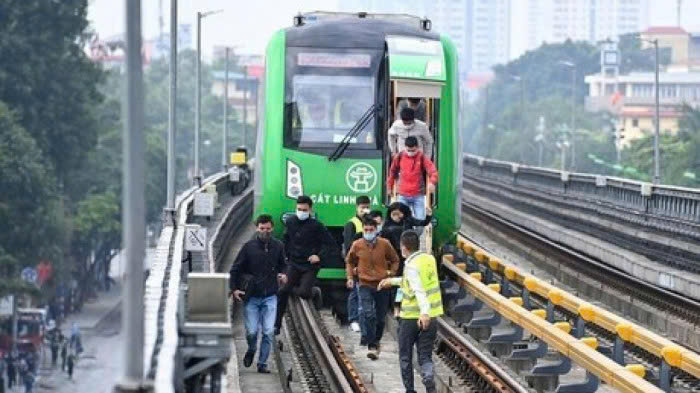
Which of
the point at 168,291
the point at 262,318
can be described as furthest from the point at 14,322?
the point at 168,291

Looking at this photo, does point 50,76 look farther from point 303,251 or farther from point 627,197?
point 303,251

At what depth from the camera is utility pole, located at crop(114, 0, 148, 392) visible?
34.9 ft

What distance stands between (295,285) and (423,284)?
547 cm

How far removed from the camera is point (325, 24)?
28219 millimetres

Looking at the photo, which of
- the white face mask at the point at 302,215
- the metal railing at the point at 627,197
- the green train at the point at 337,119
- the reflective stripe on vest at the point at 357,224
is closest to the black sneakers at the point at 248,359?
the white face mask at the point at 302,215

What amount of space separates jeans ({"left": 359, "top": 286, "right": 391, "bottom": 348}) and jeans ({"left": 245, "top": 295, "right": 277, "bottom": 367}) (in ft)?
3.63

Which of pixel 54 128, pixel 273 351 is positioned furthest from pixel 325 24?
pixel 54 128

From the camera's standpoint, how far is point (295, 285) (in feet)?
77.0

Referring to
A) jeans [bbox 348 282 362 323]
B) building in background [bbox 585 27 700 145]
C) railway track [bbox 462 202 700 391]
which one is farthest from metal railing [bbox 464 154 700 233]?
building in background [bbox 585 27 700 145]

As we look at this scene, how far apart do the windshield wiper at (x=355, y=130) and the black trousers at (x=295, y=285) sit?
4364 mm

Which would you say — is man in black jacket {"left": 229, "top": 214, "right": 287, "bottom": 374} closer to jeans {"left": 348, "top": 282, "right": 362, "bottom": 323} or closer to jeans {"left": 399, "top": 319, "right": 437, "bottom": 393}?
jeans {"left": 399, "top": 319, "right": 437, "bottom": 393}

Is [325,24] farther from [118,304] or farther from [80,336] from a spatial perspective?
[118,304]

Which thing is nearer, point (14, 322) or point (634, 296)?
point (634, 296)

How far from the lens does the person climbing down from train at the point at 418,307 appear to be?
59.5 feet
